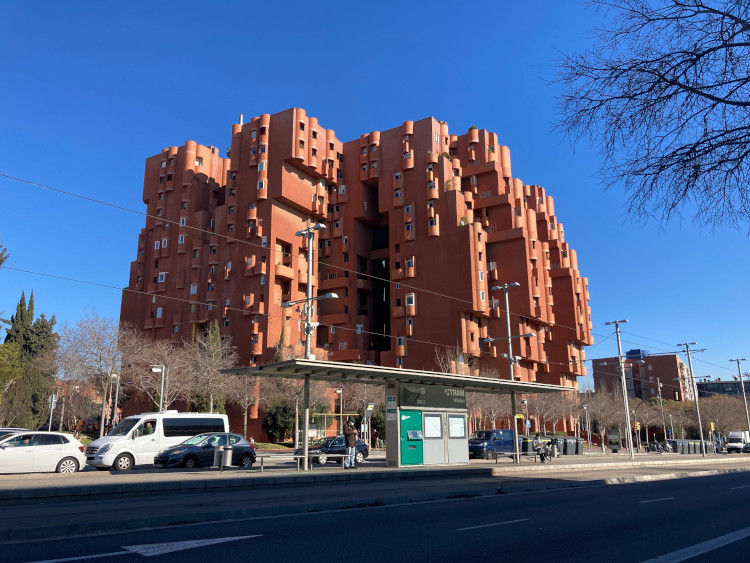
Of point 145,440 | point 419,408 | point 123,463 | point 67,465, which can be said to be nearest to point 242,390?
point 145,440

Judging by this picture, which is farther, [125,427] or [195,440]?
[195,440]

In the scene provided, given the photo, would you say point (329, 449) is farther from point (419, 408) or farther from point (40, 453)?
point (40, 453)

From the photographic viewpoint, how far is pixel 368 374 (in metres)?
21.2

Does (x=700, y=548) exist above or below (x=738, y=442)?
above

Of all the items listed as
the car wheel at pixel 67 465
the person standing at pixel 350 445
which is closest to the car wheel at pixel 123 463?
the car wheel at pixel 67 465

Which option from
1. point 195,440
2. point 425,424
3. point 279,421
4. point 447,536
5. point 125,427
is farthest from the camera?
point 279,421

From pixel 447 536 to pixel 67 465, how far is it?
1738 centimetres

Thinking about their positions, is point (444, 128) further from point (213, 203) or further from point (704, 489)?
point (704, 489)

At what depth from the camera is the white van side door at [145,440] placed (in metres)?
23.8

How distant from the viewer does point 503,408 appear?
6325 centimetres

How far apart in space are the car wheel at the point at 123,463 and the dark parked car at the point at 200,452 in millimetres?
996

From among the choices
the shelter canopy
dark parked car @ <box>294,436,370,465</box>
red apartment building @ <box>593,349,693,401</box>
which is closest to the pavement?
the shelter canopy

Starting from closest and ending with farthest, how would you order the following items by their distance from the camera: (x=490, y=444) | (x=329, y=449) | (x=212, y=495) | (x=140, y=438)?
1. (x=212, y=495)
2. (x=140, y=438)
3. (x=329, y=449)
4. (x=490, y=444)

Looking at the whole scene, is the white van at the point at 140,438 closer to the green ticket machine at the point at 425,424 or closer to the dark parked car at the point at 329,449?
the dark parked car at the point at 329,449
